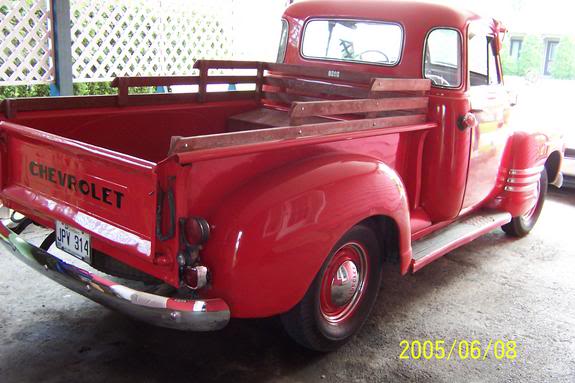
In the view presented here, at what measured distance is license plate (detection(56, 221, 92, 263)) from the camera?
2.66 metres

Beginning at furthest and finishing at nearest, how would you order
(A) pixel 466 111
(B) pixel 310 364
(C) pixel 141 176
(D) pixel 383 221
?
(A) pixel 466 111 → (D) pixel 383 221 → (B) pixel 310 364 → (C) pixel 141 176

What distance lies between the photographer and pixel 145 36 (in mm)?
7609

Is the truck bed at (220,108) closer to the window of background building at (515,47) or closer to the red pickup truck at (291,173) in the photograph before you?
the red pickup truck at (291,173)

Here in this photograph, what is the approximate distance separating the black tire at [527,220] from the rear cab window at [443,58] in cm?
178

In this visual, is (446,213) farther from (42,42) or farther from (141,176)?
(42,42)

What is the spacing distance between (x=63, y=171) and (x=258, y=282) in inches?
42.2

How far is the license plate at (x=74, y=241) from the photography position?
2656 millimetres

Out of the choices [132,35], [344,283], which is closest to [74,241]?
[344,283]

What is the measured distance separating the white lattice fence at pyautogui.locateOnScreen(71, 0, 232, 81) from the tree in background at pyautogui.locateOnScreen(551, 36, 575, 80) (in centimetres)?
664

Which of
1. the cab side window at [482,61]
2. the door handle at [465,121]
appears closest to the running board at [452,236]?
the door handle at [465,121]

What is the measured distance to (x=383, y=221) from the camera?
318 centimetres

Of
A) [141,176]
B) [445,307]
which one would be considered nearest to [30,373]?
[141,176]
